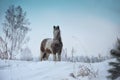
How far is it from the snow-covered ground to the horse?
0.26 ft

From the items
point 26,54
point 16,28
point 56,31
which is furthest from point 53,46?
point 16,28

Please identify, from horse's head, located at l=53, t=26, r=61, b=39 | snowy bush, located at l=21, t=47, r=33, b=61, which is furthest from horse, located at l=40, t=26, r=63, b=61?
snowy bush, located at l=21, t=47, r=33, b=61

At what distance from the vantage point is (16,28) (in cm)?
278

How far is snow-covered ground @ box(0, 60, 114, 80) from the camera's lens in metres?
2.54

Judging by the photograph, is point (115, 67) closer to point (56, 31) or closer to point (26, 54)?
point (56, 31)

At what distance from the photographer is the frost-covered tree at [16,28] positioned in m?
2.79

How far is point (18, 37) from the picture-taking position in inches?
110

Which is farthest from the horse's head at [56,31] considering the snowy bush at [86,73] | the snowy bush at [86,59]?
the snowy bush at [86,73]

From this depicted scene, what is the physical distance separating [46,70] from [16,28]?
525mm

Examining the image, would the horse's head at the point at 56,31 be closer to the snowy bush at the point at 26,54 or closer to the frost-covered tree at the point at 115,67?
the snowy bush at the point at 26,54

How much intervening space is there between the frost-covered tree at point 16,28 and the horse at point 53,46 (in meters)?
0.21

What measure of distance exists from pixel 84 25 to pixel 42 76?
0.63 metres

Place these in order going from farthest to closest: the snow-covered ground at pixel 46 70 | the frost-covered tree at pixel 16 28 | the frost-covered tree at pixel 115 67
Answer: the frost-covered tree at pixel 16 28 → the snow-covered ground at pixel 46 70 → the frost-covered tree at pixel 115 67

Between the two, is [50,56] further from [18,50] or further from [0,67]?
[0,67]
